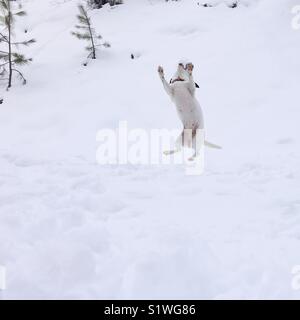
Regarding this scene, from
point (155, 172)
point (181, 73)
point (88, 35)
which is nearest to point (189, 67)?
point (181, 73)

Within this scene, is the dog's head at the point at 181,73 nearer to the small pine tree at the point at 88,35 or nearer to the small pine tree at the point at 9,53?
the small pine tree at the point at 9,53

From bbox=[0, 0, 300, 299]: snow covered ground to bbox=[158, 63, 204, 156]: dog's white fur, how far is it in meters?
1.21

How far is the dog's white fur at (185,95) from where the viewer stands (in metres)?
6.41

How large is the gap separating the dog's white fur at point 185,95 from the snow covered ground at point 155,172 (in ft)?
3.97

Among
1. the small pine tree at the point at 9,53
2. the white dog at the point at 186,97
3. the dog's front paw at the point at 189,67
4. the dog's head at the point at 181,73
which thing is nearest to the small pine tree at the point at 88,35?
the small pine tree at the point at 9,53

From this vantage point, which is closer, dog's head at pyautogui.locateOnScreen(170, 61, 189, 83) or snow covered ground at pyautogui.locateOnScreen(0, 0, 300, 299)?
snow covered ground at pyautogui.locateOnScreen(0, 0, 300, 299)

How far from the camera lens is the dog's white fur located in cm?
641

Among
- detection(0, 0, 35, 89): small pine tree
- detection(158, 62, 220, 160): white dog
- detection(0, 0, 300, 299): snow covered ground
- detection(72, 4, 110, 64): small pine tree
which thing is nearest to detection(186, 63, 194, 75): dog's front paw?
detection(158, 62, 220, 160): white dog

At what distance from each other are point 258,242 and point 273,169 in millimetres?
3173

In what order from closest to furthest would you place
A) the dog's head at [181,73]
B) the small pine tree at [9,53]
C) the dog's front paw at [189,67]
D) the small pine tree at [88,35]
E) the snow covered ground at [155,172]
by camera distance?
the snow covered ground at [155,172], the dog's front paw at [189,67], the dog's head at [181,73], the small pine tree at [9,53], the small pine tree at [88,35]

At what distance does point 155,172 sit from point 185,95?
2262mm

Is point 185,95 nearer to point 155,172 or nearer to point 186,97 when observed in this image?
point 186,97

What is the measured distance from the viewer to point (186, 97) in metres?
6.64

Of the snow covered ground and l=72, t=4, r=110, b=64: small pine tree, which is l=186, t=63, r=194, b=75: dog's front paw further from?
l=72, t=4, r=110, b=64: small pine tree
